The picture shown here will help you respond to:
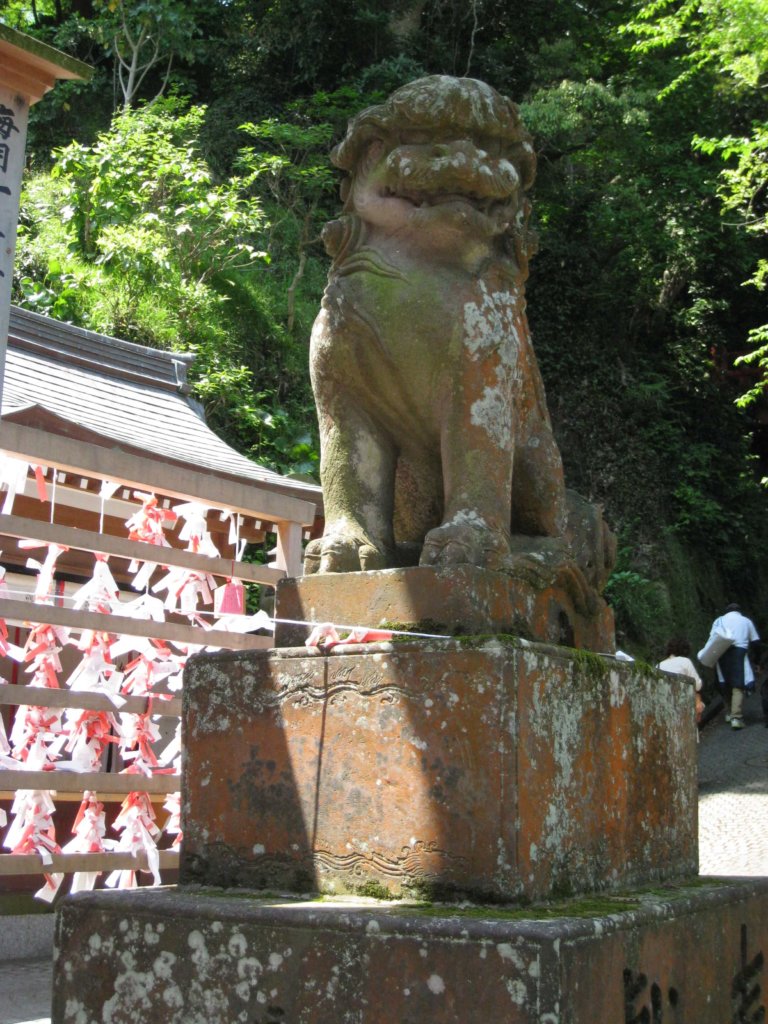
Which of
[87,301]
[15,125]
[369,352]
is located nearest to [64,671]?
[15,125]

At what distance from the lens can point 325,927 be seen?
235 centimetres

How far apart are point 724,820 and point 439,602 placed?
7.33 meters

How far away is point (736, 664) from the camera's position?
13.4 m

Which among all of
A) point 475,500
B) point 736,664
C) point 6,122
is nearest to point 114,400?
point 6,122

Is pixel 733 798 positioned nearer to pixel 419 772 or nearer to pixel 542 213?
pixel 419 772

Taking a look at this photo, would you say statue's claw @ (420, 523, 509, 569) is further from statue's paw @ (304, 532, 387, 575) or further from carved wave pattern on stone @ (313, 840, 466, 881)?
carved wave pattern on stone @ (313, 840, 466, 881)

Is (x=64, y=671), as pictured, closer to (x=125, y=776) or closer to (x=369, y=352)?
(x=125, y=776)

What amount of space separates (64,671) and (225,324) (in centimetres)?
757

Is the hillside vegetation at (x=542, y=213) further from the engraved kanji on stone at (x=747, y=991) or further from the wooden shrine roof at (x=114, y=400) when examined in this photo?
the engraved kanji on stone at (x=747, y=991)

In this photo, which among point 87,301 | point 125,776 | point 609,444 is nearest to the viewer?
point 125,776

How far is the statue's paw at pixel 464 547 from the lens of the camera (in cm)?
285

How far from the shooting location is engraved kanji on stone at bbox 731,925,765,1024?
2908 millimetres

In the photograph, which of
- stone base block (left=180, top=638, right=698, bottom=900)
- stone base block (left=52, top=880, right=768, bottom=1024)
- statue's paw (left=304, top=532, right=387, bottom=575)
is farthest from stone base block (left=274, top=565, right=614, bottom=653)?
stone base block (left=52, top=880, right=768, bottom=1024)

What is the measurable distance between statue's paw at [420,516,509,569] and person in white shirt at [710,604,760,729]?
11.2 meters
